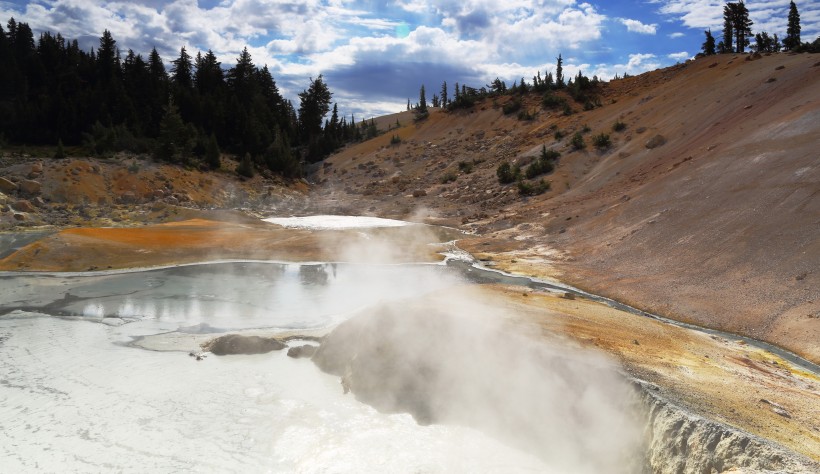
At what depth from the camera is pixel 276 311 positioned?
44.9ft

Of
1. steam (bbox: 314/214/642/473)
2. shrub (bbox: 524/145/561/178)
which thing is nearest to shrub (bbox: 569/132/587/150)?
shrub (bbox: 524/145/561/178)

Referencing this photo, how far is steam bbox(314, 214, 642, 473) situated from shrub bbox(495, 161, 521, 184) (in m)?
25.1

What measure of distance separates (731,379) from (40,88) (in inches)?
2311

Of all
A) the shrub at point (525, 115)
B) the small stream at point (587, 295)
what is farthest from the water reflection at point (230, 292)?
the shrub at point (525, 115)

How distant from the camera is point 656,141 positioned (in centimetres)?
2912

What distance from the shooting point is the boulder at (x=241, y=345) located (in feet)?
34.4

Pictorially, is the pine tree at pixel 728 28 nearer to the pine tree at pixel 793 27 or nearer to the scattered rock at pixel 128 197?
the pine tree at pixel 793 27

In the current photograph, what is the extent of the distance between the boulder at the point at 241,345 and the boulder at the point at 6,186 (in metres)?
22.8

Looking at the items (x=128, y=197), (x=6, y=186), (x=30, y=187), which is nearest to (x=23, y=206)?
(x=6, y=186)

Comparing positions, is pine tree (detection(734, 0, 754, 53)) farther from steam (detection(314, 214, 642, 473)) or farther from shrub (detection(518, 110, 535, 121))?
steam (detection(314, 214, 642, 473))

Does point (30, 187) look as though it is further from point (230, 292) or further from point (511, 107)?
point (511, 107)

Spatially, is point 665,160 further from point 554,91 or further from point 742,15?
point 742,15

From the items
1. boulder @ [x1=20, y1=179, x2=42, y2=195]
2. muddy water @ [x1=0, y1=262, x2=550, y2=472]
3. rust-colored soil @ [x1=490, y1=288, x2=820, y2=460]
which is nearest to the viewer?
rust-colored soil @ [x1=490, y1=288, x2=820, y2=460]

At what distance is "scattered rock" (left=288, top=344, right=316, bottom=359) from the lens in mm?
10250
